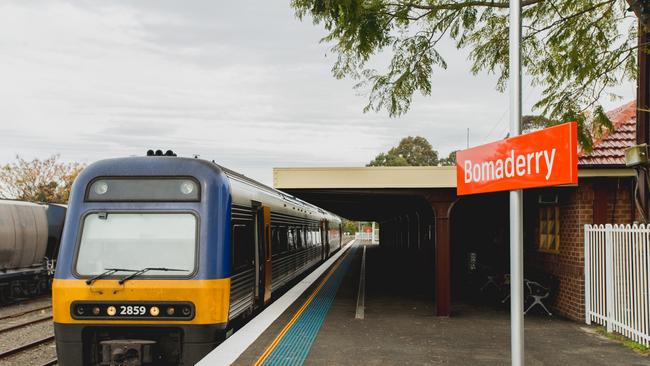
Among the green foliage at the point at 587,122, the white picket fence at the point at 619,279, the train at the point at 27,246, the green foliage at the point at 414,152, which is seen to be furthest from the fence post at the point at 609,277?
the green foliage at the point at 414,152

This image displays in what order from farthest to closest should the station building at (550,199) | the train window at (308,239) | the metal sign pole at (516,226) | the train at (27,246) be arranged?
the train window at (308,239) < the train at (27,246) < the station building at (550,199) < the metal sign pole at (516,226)

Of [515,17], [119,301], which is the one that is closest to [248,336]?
[119,301]

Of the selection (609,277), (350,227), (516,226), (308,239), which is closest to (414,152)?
(350,227)

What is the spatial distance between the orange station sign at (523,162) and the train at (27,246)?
1449cm

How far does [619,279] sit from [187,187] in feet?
22.2

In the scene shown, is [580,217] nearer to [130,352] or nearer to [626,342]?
[626,342]

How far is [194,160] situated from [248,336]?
8.76 ft

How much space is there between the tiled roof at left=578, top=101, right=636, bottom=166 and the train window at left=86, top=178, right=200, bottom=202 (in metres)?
6.85

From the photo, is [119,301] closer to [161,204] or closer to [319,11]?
[161,204]

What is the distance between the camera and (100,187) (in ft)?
24.1

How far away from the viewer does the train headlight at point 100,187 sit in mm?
7332

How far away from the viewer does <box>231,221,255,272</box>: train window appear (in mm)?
7954

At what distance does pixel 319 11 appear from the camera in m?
8.93

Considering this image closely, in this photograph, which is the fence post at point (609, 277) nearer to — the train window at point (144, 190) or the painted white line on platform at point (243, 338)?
the painted white line on platform at point (243, 338)
